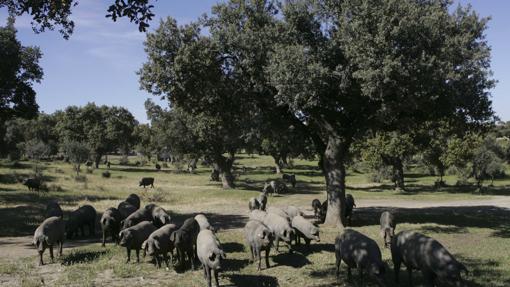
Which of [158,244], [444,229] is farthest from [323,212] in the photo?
[158,244]

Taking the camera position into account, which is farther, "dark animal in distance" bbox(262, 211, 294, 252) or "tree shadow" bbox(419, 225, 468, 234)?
"tree shadow" bbox(419, 225, 468, 234)

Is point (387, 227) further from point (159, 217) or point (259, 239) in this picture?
point (159, 217)

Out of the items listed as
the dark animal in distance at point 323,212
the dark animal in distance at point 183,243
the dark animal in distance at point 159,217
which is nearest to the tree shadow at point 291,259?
the dark animal in distance at point 183,243

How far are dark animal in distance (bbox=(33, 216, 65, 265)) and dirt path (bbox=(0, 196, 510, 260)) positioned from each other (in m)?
1.86

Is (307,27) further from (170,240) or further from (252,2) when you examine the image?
(170,240)

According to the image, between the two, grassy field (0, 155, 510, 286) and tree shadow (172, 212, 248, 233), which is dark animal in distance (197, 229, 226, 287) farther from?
tree shadow (172, 212, 248, 233)

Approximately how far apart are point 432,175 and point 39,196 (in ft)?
192

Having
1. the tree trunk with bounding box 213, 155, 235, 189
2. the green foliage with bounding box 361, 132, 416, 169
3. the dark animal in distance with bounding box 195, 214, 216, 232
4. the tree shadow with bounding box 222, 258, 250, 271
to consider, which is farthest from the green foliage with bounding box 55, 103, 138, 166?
the tree shadow with bounding box 222, 258, 250, 271

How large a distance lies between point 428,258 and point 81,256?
11818mm

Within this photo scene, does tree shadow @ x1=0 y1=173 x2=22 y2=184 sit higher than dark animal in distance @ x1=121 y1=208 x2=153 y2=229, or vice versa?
tree shadow @ x1=0 y1=173 x2=22 y2=184

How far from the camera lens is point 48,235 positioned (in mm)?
14695

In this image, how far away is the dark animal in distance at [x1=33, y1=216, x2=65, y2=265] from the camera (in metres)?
14.5

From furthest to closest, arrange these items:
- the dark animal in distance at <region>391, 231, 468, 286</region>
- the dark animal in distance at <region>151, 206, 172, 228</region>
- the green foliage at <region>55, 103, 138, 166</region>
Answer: the green foliage at <region>55, 103, 138, 166</region> → the dark animal in distance at <region>151, 206, 172, 228</region> → the dark animal in distance at <region>391, 231, 468, 286</region>

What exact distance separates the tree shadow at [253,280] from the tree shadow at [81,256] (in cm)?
550
